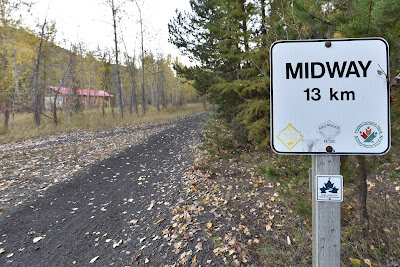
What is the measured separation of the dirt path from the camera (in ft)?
10.6

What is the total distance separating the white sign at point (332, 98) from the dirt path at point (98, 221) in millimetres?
2449

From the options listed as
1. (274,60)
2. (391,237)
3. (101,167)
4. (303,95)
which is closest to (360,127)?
(303,95)

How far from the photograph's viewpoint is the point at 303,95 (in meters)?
1.18

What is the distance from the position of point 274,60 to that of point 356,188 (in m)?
2.31

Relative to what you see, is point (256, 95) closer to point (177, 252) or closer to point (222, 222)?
point (222, 222)

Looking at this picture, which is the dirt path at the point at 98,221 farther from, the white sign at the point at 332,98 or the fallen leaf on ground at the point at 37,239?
the white sign at the point at 332,98

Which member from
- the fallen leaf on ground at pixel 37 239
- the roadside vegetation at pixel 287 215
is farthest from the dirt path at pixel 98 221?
the roadside vegetation at pixel 287 215

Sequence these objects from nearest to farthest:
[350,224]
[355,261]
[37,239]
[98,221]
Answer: [355,261] < [350,224] < [37,239] < [98,221]

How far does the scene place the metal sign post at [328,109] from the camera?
113 centimetres

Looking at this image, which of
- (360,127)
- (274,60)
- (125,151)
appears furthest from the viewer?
(125,151)

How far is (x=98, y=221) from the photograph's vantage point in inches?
165

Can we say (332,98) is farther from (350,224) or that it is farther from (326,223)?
(350,224)

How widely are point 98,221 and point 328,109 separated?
4.42 m

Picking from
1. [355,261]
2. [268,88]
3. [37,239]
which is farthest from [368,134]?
[37,239]
